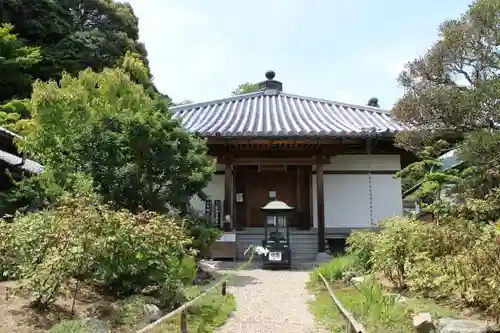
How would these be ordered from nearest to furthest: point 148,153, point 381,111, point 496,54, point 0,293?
point 0,293, point 496,54, point 148,153, point 381,111

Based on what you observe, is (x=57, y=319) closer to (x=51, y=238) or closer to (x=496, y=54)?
(x=51, y=238)

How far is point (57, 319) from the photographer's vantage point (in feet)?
17.1

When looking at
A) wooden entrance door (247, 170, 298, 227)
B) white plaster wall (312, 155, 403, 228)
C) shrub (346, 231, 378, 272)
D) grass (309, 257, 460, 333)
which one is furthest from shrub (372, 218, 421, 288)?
wooden entrance door (247, 170, 298, 227)

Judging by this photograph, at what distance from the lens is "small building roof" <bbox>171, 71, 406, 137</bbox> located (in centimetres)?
1479

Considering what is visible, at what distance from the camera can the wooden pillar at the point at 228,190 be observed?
50.0 feet

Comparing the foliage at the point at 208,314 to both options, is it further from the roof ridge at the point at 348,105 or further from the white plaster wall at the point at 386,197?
the roof ridge at the point at 348,105

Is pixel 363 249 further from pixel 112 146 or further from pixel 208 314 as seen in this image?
pixel 112 146

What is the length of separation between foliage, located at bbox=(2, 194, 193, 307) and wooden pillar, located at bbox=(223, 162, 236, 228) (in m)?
8.05

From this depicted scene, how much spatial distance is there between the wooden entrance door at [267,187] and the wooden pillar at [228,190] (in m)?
1.44

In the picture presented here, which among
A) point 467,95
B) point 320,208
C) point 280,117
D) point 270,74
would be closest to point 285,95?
point 270,74

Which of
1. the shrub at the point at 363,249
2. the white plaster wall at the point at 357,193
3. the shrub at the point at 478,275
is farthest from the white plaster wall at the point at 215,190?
the shrub at the point at 478,275

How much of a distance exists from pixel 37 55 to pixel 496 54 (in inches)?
651

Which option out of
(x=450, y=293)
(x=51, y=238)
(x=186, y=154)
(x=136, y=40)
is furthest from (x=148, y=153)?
(x=136, y=40)

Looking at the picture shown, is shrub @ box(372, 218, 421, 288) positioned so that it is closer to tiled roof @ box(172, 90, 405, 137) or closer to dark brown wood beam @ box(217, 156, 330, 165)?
tiled roof @ box(172, 90, 405, 137)
